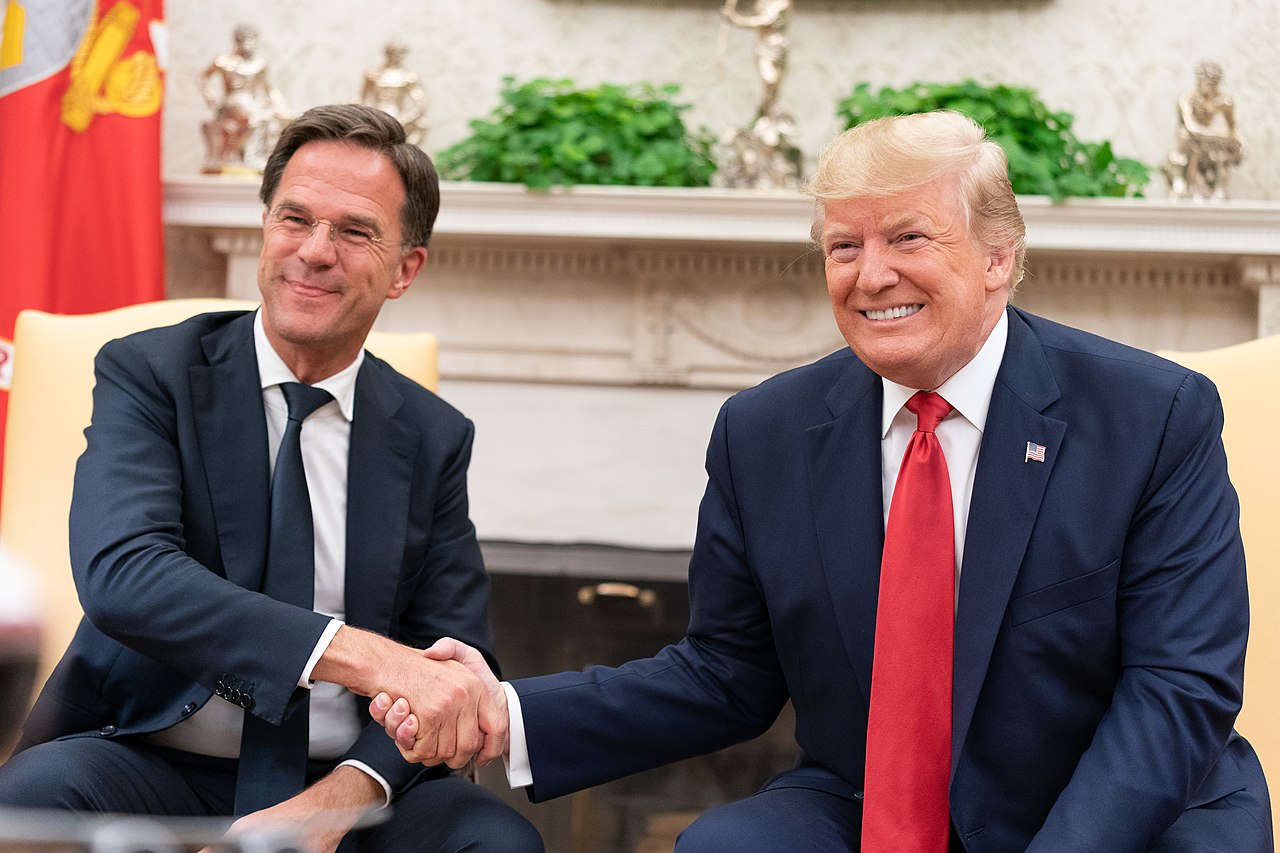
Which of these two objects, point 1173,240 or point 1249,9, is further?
point 1249,9

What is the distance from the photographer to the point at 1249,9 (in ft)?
11.2

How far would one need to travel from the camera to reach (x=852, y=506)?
5.21 ft

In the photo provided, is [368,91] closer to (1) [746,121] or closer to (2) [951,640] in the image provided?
(1) [746,121]

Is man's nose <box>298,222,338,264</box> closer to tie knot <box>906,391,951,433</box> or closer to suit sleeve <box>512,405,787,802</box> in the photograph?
suit sleeve <box>512,405,787,802</box>

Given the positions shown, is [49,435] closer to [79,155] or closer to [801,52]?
[79,155]

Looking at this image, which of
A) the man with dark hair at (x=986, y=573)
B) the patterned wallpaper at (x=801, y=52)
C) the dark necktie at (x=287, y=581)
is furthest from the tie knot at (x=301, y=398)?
the patterned wallpaper at (x=801, y=52)

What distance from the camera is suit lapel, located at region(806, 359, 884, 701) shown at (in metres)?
1.56

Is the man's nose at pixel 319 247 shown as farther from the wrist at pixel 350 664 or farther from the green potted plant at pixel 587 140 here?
the green potted plant at pixel 587 140

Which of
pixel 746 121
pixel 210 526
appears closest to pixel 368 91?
pixel 746 121

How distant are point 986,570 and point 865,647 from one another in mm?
172

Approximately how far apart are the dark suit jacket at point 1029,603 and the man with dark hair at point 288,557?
22cm

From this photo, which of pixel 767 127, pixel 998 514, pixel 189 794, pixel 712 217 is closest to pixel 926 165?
pixel 998 514

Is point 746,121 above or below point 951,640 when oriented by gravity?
above

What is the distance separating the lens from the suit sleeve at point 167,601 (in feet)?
5.11
